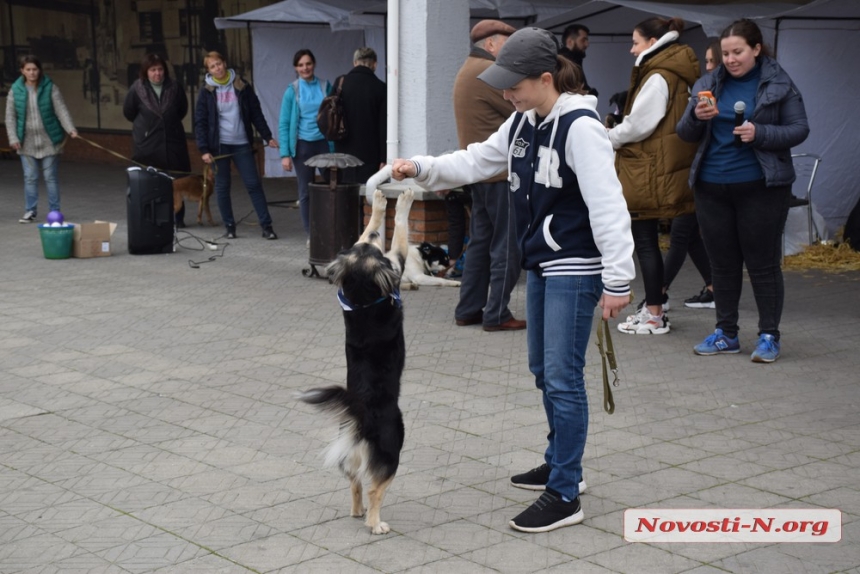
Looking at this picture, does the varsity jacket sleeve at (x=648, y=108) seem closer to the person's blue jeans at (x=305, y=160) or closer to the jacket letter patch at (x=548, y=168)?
the jacket letter patch at (x=548, y=168)

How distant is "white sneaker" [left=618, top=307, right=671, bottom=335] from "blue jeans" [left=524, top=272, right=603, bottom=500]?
12.0ft

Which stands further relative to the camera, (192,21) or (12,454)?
(192,21)

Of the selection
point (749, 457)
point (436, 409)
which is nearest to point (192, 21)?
point (436, 409)

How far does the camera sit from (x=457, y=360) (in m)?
7.54

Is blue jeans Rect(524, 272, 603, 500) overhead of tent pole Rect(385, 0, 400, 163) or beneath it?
beneath

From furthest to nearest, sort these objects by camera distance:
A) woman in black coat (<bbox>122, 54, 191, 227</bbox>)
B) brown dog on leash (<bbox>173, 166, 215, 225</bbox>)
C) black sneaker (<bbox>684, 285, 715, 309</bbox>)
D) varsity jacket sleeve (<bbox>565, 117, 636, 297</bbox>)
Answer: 1. brown dog on leash (<bbox>173, 166, 215, 225</bbox>)
2. woman in black coat (<bbox>122, 54, 191, 227</bbox>)
3. black sneaker (<bbox>684, 285, 715, 309</bbox>)
4. varsity jacket sleeve (<bbox>565, 117, 636, 297</bbox>)

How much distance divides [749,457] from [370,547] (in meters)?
2.03

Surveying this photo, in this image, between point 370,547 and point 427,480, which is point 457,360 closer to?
point 427,480

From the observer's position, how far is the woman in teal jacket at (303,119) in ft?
39.1

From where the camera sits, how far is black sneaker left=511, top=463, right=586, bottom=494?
5086 mm

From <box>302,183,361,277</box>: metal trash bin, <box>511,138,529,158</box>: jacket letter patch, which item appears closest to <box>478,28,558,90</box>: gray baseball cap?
<box>511,138,529,158</box>: jacket letter patch

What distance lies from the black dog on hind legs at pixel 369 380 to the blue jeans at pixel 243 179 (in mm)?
8513

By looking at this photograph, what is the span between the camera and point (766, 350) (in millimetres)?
7312

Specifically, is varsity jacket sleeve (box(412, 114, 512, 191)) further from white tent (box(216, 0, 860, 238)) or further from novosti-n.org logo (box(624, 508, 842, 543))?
white tent (box(216, 0, 860, 238))
